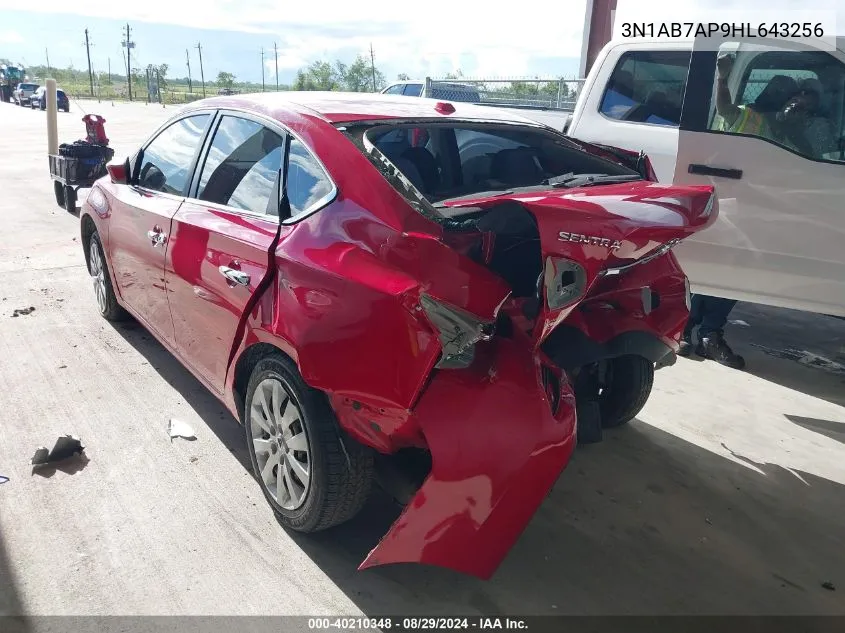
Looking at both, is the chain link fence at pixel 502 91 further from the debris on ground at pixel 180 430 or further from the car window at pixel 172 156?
the debris on ground at pixel 180 430

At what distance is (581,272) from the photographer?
7.11 ft

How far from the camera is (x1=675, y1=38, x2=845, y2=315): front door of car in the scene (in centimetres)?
421

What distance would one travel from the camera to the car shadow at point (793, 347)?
4.84m

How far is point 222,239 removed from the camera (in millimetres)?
2904

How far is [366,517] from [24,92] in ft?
159

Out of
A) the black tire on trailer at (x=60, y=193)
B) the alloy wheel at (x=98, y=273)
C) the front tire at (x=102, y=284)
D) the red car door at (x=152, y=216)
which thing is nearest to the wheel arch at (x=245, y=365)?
the red car door at (x=152, y=216)

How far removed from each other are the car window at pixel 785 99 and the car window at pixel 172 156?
333 centimetres

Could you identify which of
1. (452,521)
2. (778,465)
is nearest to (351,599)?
(452,521)

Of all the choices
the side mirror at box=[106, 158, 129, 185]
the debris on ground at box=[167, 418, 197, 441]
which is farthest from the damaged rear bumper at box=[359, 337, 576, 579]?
the side mirror at box=[106, 158, 129, 185]

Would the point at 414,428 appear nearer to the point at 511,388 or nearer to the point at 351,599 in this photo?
the point at 511,388

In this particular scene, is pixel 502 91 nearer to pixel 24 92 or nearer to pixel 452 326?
pixel 452 326

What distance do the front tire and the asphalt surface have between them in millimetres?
293

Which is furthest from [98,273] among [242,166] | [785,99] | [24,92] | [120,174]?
[24,92]

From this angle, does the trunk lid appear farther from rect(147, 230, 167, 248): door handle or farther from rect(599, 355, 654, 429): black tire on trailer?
rect(147, 230, 167, 248): door handle
